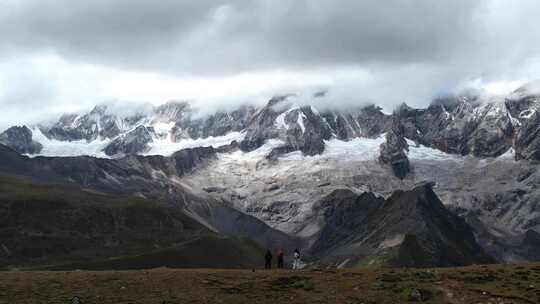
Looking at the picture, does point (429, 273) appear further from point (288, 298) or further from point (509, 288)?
point (288, 298)

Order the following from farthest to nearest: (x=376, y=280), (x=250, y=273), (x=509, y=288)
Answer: (x=250, y=273), (x=376, y=280), (x=509, y=288)

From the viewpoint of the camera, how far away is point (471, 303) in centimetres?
6869

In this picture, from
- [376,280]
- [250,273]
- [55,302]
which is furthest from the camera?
[250,273]

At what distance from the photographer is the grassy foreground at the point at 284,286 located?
70438mm

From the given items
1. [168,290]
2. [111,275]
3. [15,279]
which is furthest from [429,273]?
[15,279]

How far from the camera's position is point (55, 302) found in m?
68.2

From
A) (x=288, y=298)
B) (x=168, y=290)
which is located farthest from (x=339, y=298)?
(x=168, y=290)

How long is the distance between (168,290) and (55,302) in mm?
10640

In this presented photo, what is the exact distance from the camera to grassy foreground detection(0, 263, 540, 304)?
7044cm

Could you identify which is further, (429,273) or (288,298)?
(429,273)

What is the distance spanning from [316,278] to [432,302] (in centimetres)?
1338

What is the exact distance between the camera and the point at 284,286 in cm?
7588

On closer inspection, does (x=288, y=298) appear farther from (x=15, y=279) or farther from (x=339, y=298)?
(x=15, y=279)

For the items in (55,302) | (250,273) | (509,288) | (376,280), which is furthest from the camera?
(250,273)
